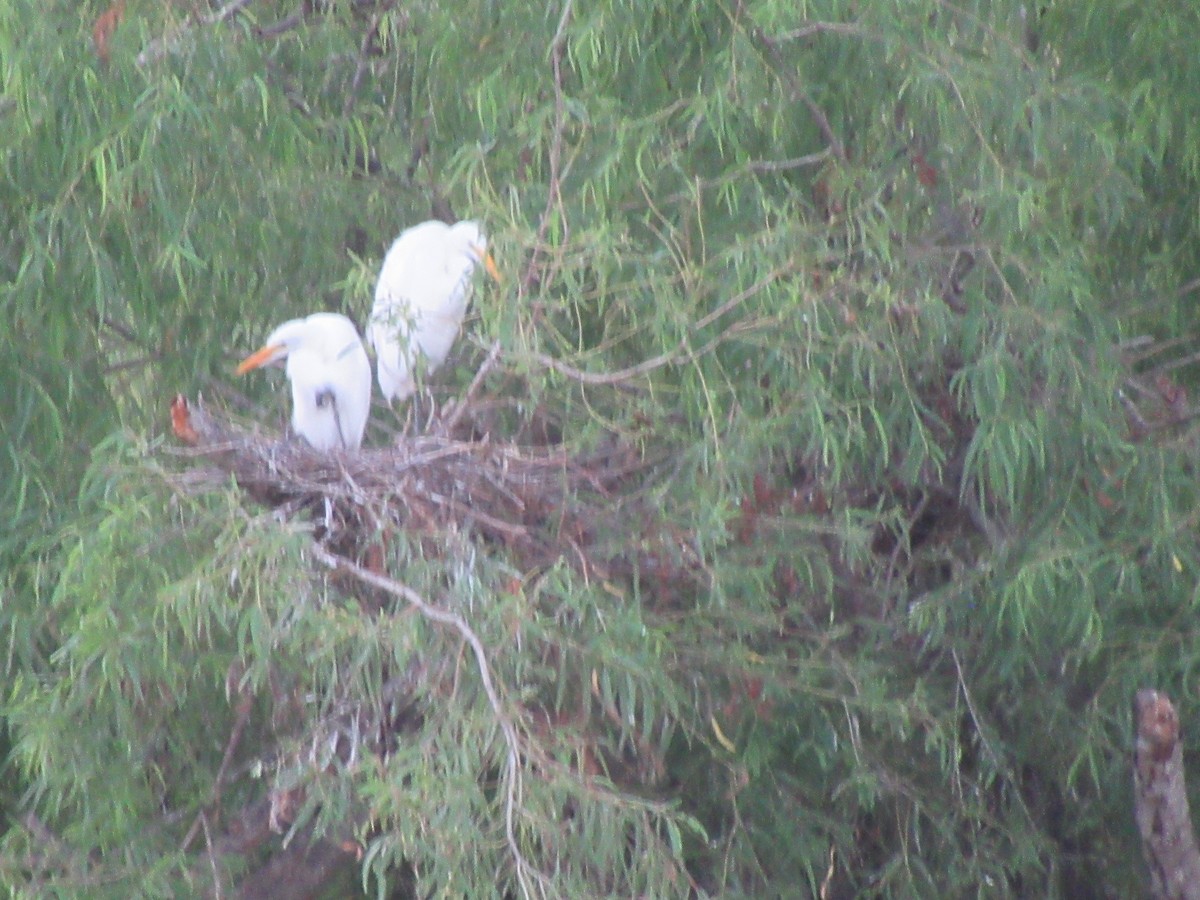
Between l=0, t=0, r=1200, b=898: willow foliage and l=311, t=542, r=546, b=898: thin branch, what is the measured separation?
0.01m

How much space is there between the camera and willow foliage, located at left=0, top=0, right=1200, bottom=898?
257 cm

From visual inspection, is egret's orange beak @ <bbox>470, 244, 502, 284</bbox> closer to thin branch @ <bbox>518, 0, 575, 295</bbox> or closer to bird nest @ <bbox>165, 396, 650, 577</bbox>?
thin branch @ <bbox>518, 0, 575, 295</bbox>

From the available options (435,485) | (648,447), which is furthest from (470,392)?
(648,447)

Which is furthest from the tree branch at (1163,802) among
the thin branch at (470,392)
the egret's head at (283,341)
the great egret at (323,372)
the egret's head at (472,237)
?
the egret's head at (283,341)

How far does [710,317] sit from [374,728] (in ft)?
2.62

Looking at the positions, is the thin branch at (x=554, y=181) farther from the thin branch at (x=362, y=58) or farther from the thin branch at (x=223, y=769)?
the thin branch at (x=362, y=58)

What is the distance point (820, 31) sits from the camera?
10.1 ft

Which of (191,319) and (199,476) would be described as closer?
(199,476)

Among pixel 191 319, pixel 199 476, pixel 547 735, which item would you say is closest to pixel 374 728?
pixel 547 735

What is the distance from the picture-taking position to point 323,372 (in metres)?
3.46

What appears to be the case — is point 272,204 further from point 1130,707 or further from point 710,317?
point 1130,707

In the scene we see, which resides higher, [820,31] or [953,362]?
[820,31]

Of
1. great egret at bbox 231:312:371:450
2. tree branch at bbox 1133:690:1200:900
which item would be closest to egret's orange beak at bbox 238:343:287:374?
great egret at bbox 231:312:371:450

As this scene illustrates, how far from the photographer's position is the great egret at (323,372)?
136 inches
